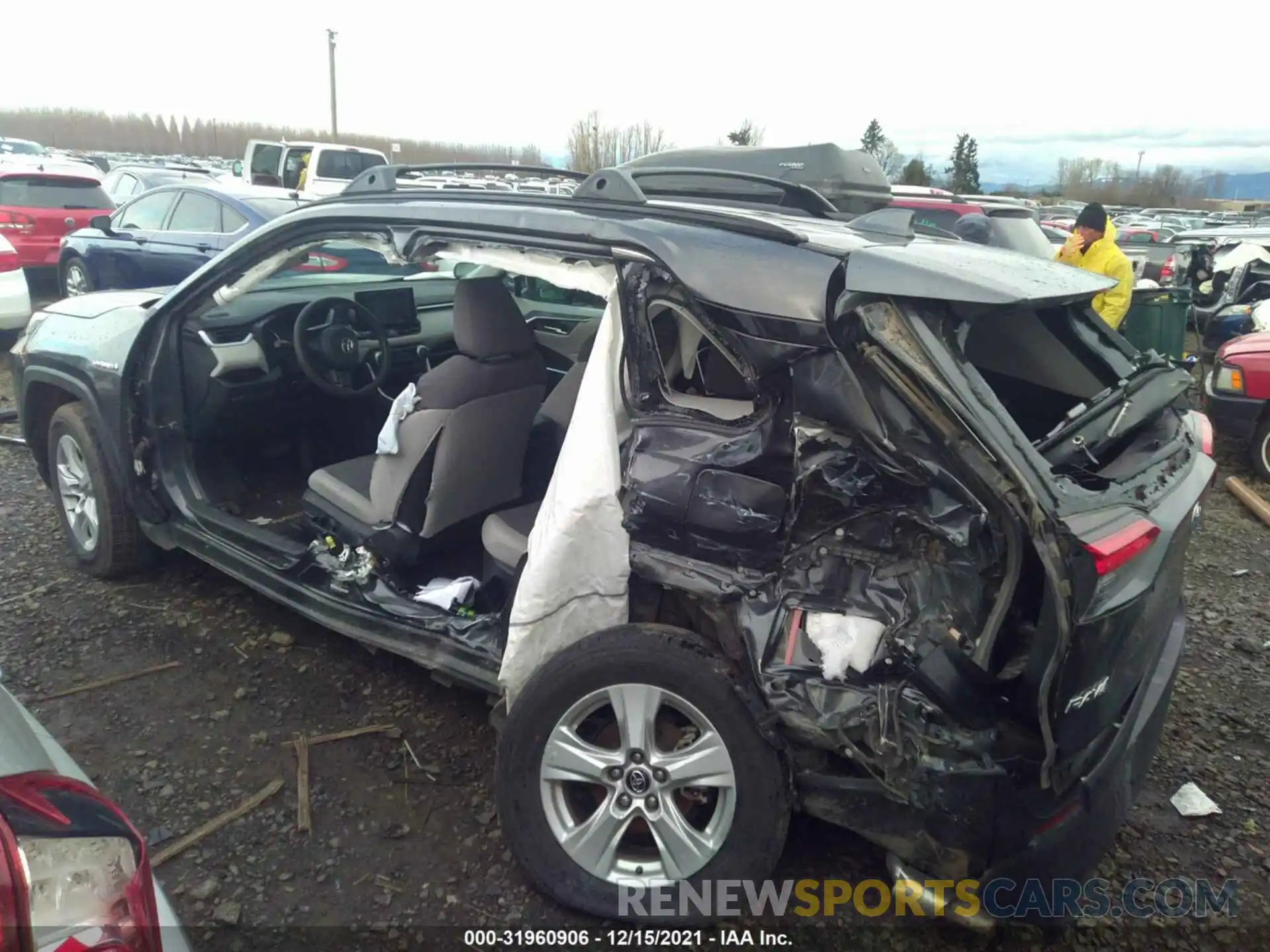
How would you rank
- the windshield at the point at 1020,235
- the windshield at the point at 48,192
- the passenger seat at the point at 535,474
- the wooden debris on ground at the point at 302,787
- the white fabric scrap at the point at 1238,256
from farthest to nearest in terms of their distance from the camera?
1. the white fabric scrap at the point at 1238,256
2. the windshield at the point at 48,192
3. the windshield at the point at 1020,235
4. the passenger seat at the point at 535,474
5. the wooden debris on ground at the point at 302,787

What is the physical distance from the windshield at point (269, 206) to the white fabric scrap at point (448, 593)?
20.3ft

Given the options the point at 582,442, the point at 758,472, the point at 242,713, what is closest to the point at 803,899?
the point at 758,472

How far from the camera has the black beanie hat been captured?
24.0 feet

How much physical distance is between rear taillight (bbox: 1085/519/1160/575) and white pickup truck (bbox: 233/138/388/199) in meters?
14.8

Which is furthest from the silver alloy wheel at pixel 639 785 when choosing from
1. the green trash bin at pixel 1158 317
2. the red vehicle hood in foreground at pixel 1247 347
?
the green trash bin at pixel 1158 317

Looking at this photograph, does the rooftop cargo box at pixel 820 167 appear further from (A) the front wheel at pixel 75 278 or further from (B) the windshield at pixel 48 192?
(B) the windshield at pixel 48 192

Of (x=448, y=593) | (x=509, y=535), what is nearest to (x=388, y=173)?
(x=509, y=535)

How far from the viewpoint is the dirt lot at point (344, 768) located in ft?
7.70

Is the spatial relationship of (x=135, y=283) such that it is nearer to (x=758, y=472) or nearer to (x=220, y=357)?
(x=220, y=357)

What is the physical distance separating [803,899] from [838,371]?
1.47m

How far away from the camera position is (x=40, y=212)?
10.9 m

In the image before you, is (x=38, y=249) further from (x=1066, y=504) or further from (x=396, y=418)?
(x=1066, y=504)

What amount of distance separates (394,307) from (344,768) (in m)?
2.40

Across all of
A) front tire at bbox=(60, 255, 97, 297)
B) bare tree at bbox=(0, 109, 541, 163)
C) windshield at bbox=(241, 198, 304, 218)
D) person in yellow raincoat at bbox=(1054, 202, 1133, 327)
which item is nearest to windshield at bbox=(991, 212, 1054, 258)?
person in yellow raincoat at bbox=(1054, 202, 1133, 327)
